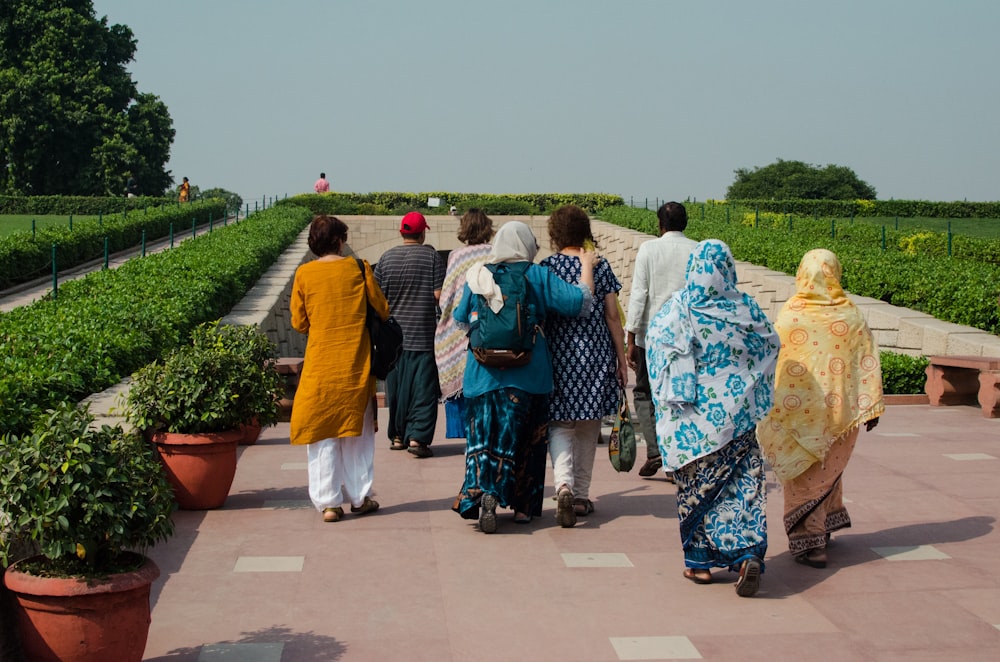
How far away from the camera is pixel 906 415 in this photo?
964 cm

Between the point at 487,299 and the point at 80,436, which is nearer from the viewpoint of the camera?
the point at 80,436

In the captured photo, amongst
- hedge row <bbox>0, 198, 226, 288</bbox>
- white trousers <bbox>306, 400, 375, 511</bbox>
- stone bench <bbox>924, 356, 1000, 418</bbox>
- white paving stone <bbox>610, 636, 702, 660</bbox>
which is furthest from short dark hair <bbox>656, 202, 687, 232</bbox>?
hedge row <bbox>0, 198, 226, 288</bbox>

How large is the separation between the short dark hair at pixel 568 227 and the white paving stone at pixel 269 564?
2.14 m

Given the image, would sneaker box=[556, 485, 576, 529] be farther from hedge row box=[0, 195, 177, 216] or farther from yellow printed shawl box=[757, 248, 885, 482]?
hedge row box=[0, 195, 177, 216]

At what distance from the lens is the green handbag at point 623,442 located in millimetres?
6000

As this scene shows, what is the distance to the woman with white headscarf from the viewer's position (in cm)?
582

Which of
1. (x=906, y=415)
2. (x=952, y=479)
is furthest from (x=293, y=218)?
(x=952, y=479)

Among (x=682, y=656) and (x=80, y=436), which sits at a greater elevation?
(x=80, y=436)

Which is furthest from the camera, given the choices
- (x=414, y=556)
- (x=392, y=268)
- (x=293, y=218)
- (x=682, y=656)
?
(x=293, y=218)

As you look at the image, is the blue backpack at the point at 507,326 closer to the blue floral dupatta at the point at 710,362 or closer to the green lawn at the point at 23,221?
the blue floral dupatta at the point at 710,362

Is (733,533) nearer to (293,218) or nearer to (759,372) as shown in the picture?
(759,372)

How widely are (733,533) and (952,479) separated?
8.82 ft

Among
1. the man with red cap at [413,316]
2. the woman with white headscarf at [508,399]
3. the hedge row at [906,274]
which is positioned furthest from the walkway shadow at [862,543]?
the hedge row at [906,274]

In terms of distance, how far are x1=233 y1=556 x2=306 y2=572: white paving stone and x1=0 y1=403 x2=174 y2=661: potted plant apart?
4.34ft
